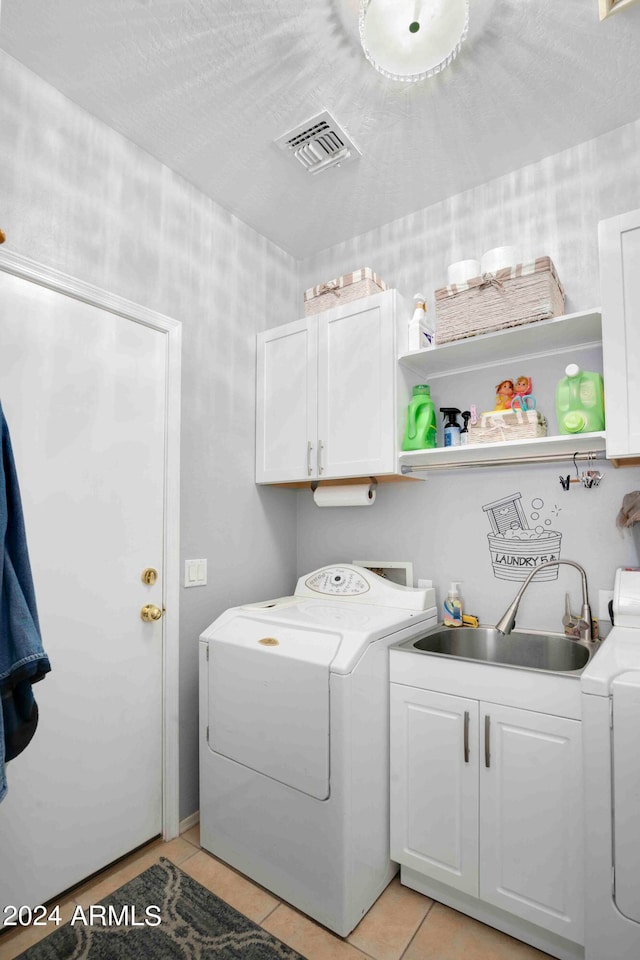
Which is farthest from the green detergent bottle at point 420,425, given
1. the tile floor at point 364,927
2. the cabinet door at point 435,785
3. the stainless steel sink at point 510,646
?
the tile floor at point 364,927

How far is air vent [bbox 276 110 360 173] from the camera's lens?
195 cm

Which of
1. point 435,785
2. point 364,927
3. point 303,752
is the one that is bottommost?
point 364,927

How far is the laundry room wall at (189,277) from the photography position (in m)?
1.75

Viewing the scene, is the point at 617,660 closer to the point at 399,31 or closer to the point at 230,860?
the point at 230,860

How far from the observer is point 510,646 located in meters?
2.03

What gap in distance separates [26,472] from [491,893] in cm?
199

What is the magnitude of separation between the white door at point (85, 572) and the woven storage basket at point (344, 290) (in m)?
0.78

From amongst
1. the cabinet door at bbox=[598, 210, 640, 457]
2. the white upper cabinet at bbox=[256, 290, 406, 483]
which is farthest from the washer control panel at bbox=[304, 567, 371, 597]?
the cabinet door at bbox=[598, 210, 640, 457]

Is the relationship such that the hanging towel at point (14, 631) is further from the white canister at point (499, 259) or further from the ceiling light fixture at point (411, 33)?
the white canister at point (499, 259)

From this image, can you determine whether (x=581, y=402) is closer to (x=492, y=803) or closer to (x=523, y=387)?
(x=523, y=387)

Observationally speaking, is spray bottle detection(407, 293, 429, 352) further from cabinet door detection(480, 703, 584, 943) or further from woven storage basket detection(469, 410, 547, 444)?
cabinet door detection(480, 703, 584, 943)

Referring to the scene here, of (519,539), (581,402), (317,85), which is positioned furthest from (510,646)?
(317,85)

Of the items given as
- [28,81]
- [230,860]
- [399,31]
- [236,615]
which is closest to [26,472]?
[236,615]

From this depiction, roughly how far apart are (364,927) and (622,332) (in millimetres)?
2075
